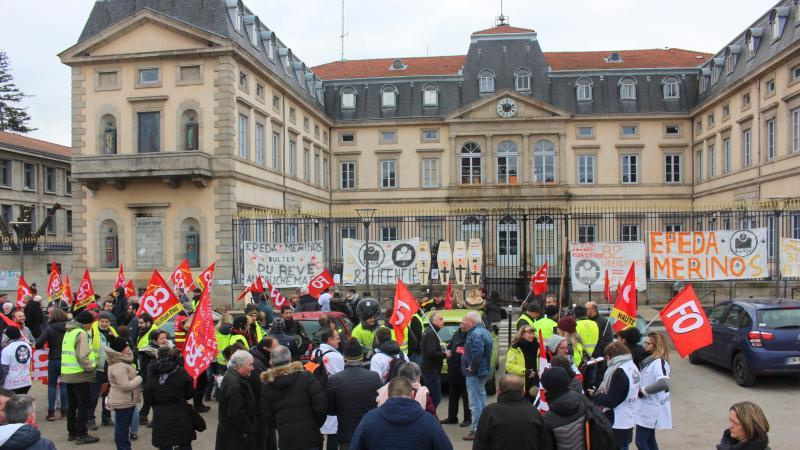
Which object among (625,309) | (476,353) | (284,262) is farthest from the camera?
(284,262)

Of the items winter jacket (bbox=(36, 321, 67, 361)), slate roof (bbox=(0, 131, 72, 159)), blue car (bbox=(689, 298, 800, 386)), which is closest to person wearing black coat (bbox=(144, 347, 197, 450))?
winter jacket (bbox=(36, 321, 67, 361))

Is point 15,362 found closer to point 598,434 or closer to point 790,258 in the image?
point 598,434

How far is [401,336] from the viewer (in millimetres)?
11156

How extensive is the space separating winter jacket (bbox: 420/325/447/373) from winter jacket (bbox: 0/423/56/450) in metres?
5.90

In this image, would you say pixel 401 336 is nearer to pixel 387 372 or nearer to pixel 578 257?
pixel 387 372

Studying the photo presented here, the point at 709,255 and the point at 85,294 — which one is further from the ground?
the point at 709,255

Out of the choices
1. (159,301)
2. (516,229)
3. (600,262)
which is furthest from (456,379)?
(516,229)

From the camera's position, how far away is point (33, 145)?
1908 inches

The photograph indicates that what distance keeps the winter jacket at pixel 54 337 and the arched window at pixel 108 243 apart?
1998 cm

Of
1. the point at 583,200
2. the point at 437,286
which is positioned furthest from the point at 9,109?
the point at 437,286

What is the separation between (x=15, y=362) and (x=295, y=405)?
556cm

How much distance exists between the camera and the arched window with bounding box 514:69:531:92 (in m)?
45.1

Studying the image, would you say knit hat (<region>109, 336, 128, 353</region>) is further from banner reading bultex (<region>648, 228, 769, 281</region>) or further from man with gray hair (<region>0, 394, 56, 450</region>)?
banner reading bultex (<region>648, 228, 769, 281</region>)

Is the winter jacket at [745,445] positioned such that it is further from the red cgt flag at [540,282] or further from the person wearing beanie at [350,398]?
the red cgt flag at [540,282]
